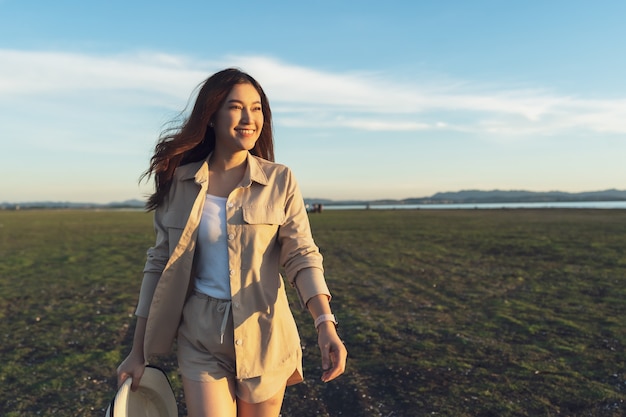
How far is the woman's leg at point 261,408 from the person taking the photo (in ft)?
9.90

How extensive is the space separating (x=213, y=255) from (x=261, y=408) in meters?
0.87

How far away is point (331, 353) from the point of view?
8.87 ft

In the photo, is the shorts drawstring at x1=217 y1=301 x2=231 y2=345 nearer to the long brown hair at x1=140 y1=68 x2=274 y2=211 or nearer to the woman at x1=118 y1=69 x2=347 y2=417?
the woman at x1=118 y1=69 x2=347 y2=417

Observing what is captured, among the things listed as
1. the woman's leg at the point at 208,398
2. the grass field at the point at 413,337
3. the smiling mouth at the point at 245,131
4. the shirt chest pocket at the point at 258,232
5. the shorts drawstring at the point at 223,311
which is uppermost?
the smiling mouth at the point at 245,131

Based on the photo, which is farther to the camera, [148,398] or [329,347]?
[148,398]

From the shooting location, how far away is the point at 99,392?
6.83 metres

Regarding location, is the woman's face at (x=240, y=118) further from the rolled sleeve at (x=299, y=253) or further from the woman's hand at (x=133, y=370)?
the woman's hand at (x=133, y=370)

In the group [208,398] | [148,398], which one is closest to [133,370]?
[148,398]

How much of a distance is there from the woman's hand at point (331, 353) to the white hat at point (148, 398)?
103 cm

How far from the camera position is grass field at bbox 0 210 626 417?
647 centimetres

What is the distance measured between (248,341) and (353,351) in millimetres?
5904

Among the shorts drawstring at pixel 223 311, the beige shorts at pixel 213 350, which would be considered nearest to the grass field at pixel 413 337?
the beige shorts at pixel 213 350

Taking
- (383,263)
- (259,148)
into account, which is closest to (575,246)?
(383,263)

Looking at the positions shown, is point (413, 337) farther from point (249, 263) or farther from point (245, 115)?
point (245, 115)
